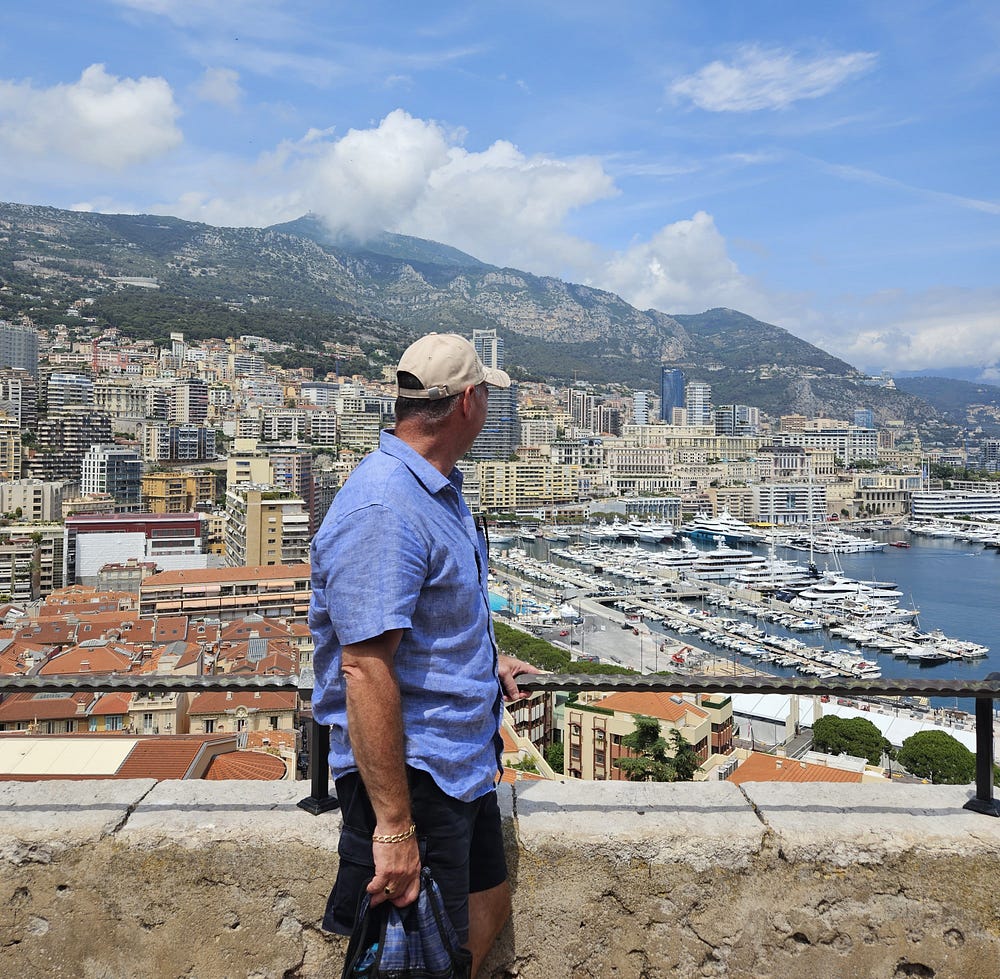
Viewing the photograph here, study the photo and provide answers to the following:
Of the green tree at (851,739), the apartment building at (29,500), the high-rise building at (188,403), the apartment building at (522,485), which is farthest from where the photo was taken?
the apartment building at (522,485)

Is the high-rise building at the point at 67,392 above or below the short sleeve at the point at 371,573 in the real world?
above

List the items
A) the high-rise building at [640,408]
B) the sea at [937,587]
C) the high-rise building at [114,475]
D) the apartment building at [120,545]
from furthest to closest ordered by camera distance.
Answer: the high-rise building at [640,408] < the high-rise building at [114,475] < the apartment building at [120,545] < the sea at [937,587]

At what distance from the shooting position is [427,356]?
891mm

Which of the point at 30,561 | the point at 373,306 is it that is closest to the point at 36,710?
the point at 30,561

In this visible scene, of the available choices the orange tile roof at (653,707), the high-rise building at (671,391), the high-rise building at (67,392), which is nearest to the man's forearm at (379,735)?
the orange tile roof at (653,707)

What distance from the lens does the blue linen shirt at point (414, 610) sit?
0.80 meters

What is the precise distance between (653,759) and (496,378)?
20.5ft

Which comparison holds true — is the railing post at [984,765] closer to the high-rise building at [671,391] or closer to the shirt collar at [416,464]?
the shirt collar at [416,464]

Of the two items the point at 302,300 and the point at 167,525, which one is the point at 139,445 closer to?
the point at 167,525

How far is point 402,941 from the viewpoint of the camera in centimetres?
82

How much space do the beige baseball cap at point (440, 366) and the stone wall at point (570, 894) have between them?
55 cm

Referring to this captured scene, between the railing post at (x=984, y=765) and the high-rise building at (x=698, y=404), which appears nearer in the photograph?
the railing post at (x=984, y=765)

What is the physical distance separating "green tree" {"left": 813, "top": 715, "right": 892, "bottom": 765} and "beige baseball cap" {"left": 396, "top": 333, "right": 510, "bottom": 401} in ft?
42.5

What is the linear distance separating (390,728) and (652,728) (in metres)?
6.75
